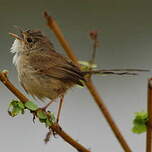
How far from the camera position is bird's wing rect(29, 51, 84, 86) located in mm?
3113

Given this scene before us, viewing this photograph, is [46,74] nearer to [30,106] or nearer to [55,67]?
[55,67]

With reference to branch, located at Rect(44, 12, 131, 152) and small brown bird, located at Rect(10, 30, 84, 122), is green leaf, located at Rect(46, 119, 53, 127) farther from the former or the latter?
small brown bird, located at Rect(10, 30, 84, 122)

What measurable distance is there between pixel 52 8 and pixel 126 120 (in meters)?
1.80

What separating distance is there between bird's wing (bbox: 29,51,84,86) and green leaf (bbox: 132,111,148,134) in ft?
Answer: 3.72

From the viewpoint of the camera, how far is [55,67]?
3.24 meters

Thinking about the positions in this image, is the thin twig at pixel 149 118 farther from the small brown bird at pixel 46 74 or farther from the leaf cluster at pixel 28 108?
the small brown bird at pixel 46 74

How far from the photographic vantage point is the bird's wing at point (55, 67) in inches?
123

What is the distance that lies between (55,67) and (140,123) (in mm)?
1438

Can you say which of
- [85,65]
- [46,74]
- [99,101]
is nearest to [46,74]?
[46,74]

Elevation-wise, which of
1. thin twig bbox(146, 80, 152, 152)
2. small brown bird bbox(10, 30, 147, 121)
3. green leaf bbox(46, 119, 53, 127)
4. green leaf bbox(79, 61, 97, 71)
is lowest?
thin twig bbox(146, 80, 152, 152)

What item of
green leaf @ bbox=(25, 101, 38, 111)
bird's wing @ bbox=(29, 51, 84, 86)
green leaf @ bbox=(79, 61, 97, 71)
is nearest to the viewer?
green leaf @ bbox=(25, 101, 38, 111)

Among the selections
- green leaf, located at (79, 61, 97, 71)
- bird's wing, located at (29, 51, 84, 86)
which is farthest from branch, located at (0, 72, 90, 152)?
bird's wing, located at (29, 51, 84, 86)

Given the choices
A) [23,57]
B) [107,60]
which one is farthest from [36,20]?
[23,57]

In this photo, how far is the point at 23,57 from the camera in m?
3.49
